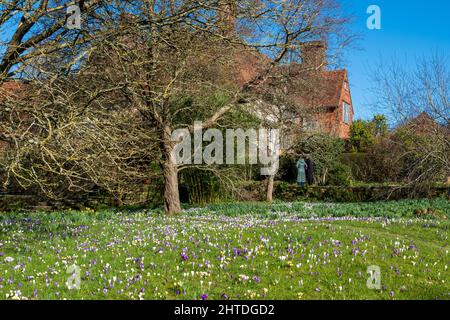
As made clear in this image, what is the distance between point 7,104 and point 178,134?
7.56 m

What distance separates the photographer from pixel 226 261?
6984 mm

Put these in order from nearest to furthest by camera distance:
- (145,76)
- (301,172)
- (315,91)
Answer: (145,76) < (315,91) < (301,172)

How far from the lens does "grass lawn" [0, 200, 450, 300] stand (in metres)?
5.87

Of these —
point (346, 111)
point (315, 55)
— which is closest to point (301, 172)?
point (315, 55)

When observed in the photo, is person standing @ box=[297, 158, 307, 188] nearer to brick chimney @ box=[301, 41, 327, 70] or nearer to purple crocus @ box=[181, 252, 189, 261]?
brick chimney @ box=[301, 41, 327, 70]

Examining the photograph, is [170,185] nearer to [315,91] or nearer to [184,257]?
[184,257]

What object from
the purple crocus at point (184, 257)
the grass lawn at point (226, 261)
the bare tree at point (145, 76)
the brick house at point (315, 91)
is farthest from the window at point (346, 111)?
the purple crocus at point (184, 257)

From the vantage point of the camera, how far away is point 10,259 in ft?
24.0

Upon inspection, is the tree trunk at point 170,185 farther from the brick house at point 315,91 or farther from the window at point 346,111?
the window at point 346,111

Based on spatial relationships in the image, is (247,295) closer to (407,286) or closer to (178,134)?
(407,286)

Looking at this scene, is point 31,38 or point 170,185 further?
point 170,185

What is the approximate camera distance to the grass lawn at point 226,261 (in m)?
5.87
